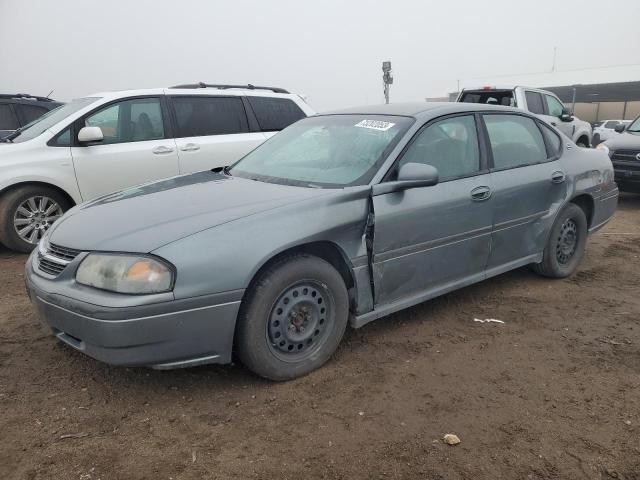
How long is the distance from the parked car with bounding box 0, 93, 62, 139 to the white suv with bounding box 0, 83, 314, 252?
8.21ft

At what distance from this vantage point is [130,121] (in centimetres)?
607

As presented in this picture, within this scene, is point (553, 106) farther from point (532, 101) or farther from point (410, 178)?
point (410, 178)

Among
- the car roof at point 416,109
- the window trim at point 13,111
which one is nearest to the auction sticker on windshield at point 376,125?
the car roof at point 416,109

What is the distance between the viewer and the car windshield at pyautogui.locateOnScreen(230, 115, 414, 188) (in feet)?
11.2

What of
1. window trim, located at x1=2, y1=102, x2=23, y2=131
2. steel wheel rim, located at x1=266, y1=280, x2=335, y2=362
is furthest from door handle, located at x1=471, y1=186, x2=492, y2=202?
window trim, located at x1=2, y1=102, x2=23, y2=131

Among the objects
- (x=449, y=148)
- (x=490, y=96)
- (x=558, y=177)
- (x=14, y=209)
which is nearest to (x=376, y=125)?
(x=449, y=148)

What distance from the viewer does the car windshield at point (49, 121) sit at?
5.80m

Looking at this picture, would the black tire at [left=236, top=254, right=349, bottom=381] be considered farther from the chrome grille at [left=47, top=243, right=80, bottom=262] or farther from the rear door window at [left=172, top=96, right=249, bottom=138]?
the rear door window at [left=172, top=96, right=249, bottom=138]

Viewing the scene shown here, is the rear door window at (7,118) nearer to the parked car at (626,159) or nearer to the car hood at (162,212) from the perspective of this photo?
the car hood at (162,212)

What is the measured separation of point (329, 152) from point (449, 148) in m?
0.86

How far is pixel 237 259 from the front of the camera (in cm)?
268

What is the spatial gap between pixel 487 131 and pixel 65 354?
10.9ft

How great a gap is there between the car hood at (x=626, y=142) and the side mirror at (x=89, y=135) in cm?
781

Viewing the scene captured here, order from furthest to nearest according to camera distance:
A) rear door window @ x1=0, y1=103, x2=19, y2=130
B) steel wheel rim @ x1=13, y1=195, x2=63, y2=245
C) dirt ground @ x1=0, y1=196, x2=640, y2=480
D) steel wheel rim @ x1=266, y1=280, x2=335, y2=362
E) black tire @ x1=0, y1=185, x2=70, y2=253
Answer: rear door window @ x1=0, y1=103, x2=19, y2=130 < steel wheel rim @ x1=13, y1=195, x2=63, y2=245 < black tire @ x1=0, y1=185, x2=70, y2=253 < steel wheel rim @ x1=266, y1=280, x2=335, y2=362 < dirt ground @ x1=0, y1=196, x2=640, y2=480
